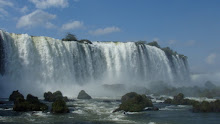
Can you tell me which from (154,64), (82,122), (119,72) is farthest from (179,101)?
(154,64)

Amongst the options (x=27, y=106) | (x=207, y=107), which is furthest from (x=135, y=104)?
(x=27, y=106)

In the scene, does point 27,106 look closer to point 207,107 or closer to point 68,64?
point 207,107

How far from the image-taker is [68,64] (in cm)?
4062

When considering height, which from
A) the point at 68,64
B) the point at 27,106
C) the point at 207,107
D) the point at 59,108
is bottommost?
the point at 207,107

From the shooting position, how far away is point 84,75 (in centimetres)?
4344

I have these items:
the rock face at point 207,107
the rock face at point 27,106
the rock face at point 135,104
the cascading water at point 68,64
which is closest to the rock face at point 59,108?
the rock face at point 27,106

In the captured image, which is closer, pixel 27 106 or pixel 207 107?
pixel 27 106

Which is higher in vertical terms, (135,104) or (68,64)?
(68,64)

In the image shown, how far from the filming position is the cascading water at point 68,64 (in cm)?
3341

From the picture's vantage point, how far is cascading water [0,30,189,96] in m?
33.4

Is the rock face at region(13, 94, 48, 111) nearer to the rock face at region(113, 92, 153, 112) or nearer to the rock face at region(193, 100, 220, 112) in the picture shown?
the rock face at region(113, 92, 153, 112)

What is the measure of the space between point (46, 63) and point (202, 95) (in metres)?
21.5

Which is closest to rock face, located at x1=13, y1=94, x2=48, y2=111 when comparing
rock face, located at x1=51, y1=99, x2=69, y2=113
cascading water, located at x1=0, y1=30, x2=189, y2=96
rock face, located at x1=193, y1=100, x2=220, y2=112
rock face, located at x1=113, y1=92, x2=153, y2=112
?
rock face, located at x1=51, y1=99, x2=69, y2=113

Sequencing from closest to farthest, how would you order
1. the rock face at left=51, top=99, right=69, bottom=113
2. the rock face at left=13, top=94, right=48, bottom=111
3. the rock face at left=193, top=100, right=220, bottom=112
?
the rock face at left=51, top=99, right=69, bottom=113 < the rock face at left=13, top=94, right=48, bottom=111 < the rock face at left=193, top=100, right=220, bottom=112
